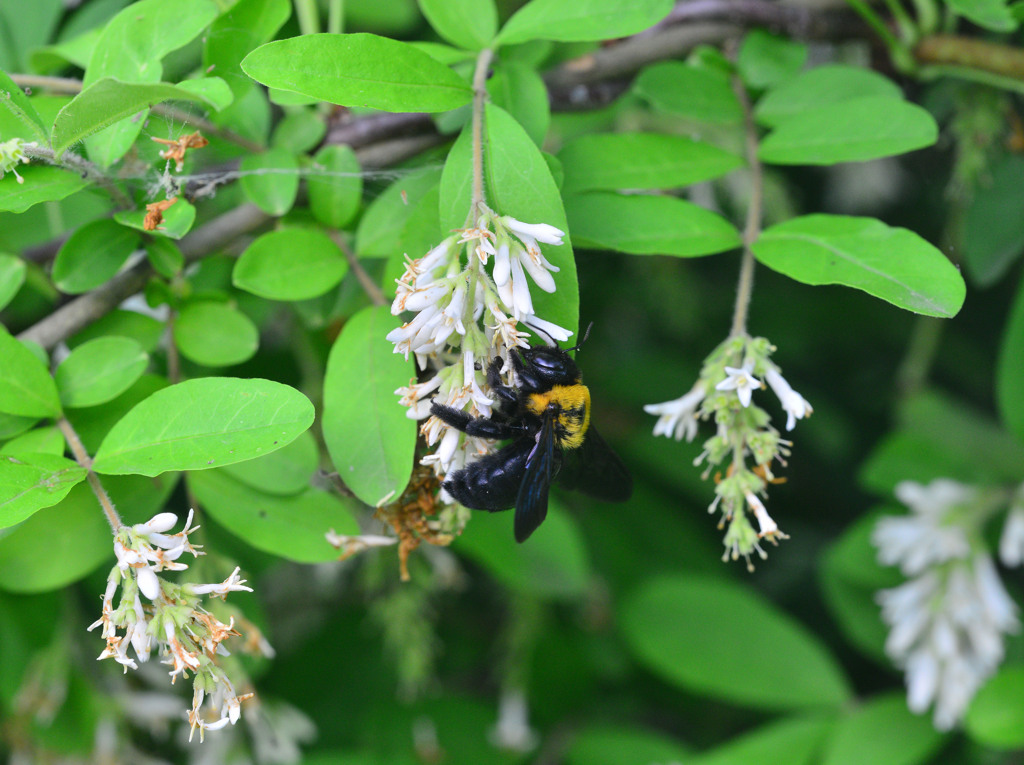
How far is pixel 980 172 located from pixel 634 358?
123cm

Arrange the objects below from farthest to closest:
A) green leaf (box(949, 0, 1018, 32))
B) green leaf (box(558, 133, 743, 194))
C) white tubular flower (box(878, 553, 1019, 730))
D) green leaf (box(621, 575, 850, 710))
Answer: green leaf (box(621, 575, 850, 710)), white tubular flower (box(878, 553, 1019, 730)), green leaf (box(949, 0, 1018, 32)), green leaf (box(558, 133, 743, 194))

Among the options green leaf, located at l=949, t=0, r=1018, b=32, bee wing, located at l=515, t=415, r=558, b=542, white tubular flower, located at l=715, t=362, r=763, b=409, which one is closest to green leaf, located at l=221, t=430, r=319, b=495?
bee wing, located at l=515, t=415, r=558, b=542

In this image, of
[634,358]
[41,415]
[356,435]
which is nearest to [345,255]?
[356,435]

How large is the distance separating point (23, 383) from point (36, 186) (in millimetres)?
223

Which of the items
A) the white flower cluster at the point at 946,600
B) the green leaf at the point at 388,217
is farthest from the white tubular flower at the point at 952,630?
the green leaf at the point at 388,217

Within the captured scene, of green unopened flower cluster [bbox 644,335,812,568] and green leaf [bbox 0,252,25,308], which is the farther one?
green leaf [bbox 0,252,25,308]

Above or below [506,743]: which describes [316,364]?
above

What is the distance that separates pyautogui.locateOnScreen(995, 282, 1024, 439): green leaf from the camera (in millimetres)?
1468

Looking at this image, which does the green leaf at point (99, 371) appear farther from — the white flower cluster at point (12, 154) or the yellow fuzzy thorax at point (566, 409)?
the yellow fuzzy thorax at point (566, 409)

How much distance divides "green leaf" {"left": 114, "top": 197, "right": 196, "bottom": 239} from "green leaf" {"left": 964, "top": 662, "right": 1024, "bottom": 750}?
5.41ft

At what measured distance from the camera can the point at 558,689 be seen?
2.17m

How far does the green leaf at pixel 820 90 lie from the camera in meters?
1.26

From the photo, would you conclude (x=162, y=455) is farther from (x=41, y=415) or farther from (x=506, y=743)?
(x=506, y=743)

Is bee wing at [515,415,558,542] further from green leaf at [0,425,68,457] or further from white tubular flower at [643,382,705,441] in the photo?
green leaf at [0,425,68,457]
